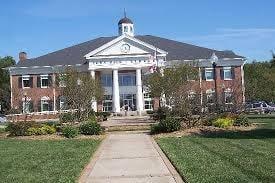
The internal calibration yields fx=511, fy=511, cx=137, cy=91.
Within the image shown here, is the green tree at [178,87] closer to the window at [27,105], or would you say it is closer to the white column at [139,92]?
the white column at [139,92]

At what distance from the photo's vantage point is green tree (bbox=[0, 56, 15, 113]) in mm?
66250

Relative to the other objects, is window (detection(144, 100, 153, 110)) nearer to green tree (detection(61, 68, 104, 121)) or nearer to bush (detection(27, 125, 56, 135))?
green tree (detection(61, 68, 104, 121))

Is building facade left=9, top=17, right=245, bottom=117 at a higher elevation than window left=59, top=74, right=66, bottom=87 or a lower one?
higher

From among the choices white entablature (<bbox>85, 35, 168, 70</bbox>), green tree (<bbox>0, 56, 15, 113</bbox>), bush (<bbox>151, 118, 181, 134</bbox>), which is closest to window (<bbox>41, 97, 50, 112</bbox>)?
green tree (<bbox>0, 56, 15, 113</bbox>)

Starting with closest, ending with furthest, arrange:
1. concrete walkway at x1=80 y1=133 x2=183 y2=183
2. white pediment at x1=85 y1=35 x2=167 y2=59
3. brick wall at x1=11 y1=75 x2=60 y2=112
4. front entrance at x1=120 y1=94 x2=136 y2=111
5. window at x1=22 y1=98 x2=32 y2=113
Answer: concrete walkway at x1=80 y1=133 x2=183 y2=183, window at x1=22 y1=98 x2=32 y2=113, white pediment at x1=85 y1=35 x2=167 y2=59, brick wall at x1=11 y1=75 x2=60 y2=112, front entrance at x1=120 y1=94 x2=136 y2=111

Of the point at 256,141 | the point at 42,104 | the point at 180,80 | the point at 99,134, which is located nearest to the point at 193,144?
the point at 256,141

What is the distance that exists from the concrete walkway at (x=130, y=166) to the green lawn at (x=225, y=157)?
36 cm

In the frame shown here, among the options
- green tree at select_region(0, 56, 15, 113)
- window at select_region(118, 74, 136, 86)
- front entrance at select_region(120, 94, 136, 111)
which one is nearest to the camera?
front entrance at select_region(120, 94, 136, 111)

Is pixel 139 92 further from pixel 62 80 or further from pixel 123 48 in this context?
pixel 62 80

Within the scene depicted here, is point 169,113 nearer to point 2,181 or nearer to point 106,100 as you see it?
point 2,181

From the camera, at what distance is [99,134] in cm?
2650

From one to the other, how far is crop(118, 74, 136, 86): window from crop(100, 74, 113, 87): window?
116 centimetres

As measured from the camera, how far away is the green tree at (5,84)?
66250mm

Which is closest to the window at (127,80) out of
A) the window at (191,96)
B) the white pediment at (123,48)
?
the white pediment at (123,48)
